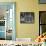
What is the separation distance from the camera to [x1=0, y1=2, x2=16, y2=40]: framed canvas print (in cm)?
479

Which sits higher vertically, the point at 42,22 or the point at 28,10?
the point at 28,10

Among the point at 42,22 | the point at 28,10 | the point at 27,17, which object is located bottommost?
the point at 42,22

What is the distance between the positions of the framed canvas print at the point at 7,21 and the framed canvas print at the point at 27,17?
1.00ft

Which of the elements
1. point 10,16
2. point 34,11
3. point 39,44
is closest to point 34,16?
point 34,11

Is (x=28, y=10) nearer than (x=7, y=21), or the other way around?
(x=28, y=10)

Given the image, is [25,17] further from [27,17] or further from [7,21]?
[7,21]

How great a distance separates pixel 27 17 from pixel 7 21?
0.71 meters

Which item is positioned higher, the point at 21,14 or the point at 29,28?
the point at 21,14

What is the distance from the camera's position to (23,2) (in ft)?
15.5

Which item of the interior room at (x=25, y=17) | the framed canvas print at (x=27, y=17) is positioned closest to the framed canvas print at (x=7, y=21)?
the interior room at (x=25, y=17)

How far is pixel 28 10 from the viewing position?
4.75 metres

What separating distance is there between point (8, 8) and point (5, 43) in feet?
11.6

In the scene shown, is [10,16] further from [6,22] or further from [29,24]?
[29,24]

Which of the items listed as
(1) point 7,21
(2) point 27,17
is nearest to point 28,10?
(2) point 27,17
